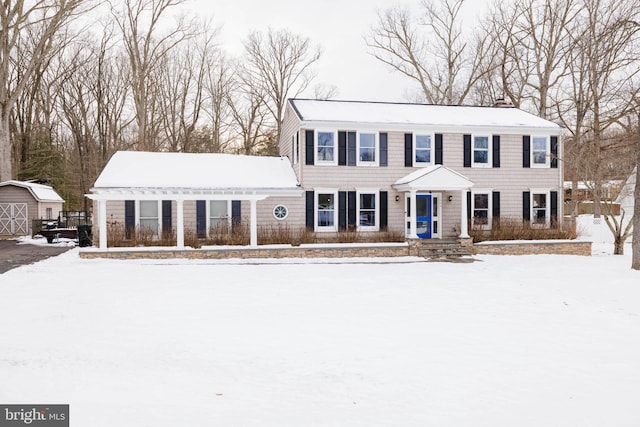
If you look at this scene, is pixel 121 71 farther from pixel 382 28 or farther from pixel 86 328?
pixel 86 328

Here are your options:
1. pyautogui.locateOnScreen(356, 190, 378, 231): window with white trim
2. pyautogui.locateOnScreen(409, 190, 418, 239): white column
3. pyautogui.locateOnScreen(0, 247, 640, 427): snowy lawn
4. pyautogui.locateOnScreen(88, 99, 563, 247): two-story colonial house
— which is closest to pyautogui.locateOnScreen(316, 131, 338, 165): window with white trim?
pyautogui.locateOnScreen(88, 99, 563, 247): two-story colonial house

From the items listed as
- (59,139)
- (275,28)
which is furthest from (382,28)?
(59,139)

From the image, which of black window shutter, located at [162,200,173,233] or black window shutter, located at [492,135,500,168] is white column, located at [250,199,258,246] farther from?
black window shutter, located at [492,135,500,168]

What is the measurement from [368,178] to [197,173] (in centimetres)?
687

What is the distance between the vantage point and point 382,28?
34156 mm

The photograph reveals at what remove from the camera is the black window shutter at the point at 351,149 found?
19.4 m

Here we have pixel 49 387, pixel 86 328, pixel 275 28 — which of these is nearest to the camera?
pixel 49 387

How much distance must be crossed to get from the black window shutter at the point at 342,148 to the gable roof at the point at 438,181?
2711mm

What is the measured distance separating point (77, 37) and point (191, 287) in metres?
27.9

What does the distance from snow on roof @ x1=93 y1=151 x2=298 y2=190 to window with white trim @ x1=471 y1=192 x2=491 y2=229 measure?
7630 mm

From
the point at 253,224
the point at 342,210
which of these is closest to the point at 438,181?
the point at 342,210

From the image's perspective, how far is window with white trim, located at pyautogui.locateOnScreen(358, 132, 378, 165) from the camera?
64.3 feet

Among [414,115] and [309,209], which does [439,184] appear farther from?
[309,209]

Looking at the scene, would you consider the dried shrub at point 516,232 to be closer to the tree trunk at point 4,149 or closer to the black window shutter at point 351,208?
the black window shutter at point 351,208
